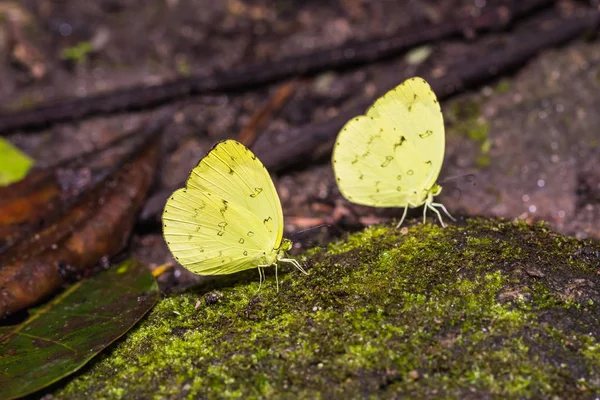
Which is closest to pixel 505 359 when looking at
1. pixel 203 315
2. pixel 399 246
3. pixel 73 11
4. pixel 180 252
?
pixel 399 246

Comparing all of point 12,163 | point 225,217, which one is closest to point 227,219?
point 225,217

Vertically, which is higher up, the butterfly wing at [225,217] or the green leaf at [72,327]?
the butterfly wing at [225,217]

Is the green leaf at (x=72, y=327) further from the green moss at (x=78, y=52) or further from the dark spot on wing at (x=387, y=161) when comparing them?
the green moss at (x=78, y=52)

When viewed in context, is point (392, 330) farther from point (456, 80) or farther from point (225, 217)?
point (456, 80)

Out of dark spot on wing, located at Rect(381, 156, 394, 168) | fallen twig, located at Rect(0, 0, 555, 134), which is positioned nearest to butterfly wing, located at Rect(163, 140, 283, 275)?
dark spot on wing, located at Rect(381, 156, 394, 168)

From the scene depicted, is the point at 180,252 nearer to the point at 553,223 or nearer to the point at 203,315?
the point at 203,315

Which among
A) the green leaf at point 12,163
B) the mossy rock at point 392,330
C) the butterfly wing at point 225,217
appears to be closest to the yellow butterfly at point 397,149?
the mossy rock at point 392,330
